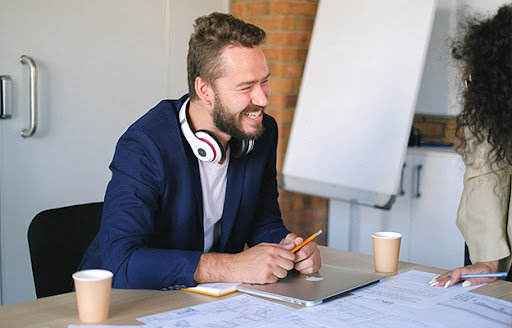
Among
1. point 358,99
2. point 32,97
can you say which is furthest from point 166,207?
point 358,99

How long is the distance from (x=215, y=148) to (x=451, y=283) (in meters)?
0.68

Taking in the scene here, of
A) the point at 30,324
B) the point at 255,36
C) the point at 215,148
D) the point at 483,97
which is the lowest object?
the point at 30,324

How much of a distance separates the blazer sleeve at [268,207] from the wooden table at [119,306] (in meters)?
0.56

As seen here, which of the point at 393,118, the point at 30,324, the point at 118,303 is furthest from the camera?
the point at 393,118

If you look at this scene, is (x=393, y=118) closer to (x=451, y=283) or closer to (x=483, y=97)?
(x=483, y=97)

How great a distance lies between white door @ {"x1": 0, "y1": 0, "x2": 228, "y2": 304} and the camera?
2.76 metres

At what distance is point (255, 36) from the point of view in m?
1.80

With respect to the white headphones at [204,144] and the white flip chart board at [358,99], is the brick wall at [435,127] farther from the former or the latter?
the white headphones at [204,144]

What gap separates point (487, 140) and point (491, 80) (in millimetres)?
168

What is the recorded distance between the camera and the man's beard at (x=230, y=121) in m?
1.80

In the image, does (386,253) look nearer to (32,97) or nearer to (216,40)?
(216,40)

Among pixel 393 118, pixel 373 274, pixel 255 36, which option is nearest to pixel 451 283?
pixel 373 274

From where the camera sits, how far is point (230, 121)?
180cm

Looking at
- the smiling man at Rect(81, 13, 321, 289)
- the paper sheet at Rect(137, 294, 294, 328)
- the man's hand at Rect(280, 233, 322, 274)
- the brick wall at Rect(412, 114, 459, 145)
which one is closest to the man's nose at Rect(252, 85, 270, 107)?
the smiling man at Rect(81, 13, 321, 289)
